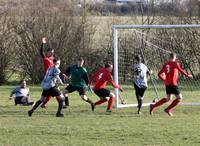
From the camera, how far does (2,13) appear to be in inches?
1255

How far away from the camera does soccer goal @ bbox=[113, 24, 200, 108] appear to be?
22797 mm

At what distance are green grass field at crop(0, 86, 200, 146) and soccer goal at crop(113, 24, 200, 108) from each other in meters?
4.15

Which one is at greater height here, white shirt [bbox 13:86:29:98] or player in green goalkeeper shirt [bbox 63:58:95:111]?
player in green goalkeeper shirt [bbox 63:58:95:111]

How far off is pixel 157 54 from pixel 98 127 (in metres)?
9.77

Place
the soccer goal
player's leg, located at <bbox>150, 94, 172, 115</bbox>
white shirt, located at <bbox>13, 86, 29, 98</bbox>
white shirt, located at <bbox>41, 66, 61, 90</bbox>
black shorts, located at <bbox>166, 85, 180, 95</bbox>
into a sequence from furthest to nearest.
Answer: the soccer goal → white shirt, located at <bbox>13, 86, 29, 98</bbox> → player's leg, located at <bbox>150, 94, 172, 115</bbox> → black shorts, located at <bbox>166, 85, 180, 95</bbox> → white shirt, located at <bbox>41, 66, 61, 90</bbox>

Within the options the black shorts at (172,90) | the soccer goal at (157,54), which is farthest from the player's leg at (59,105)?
the soccer goal at (157,54)

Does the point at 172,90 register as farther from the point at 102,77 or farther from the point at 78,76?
the point at 78,76

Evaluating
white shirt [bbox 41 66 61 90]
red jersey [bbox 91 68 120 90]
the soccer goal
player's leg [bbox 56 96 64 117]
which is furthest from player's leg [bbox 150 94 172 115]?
the soccer goal

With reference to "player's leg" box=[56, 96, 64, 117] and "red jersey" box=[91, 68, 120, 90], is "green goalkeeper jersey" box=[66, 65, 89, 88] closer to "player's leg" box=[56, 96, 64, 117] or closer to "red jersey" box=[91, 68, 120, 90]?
"red jersey" box=[91, 68, 120, 90]

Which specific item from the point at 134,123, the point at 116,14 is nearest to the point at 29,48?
the point at 116,14

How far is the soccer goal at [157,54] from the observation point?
2280 cm

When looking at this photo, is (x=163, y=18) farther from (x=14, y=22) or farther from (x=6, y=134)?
(x=6, y=134)

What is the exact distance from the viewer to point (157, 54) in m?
23.4

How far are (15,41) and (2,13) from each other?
5.60 ft
